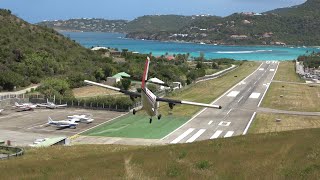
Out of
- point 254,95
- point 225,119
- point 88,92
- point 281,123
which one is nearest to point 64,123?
point 225,119

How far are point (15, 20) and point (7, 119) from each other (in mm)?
86877

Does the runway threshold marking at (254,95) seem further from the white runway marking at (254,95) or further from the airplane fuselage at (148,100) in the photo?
the airplane fuselage at (148,100)

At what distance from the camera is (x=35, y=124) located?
216ft

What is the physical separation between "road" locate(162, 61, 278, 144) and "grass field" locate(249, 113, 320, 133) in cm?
151

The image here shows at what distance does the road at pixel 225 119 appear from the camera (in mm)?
59969

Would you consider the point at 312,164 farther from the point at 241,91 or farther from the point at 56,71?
the point at 56,71

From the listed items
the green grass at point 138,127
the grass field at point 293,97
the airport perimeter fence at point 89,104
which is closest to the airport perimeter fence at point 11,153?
the green grass at point 138,127

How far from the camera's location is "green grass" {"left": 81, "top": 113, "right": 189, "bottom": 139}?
60.8 metres

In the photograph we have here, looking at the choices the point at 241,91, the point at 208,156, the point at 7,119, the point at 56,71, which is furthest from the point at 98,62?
the point at 208,156

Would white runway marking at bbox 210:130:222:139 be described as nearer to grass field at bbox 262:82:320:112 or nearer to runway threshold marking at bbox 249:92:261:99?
grass field at bbox 262:82:320:112

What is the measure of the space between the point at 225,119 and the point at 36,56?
2718 inches

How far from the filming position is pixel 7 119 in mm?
68312

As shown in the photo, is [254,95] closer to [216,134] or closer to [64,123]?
→ [216,134]

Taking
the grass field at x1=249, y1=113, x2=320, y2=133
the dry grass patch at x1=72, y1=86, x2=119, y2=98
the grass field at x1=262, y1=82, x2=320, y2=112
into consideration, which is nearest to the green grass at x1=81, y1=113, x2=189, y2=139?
the grass field at x1=249, y1=113, x2=320, y2=133
